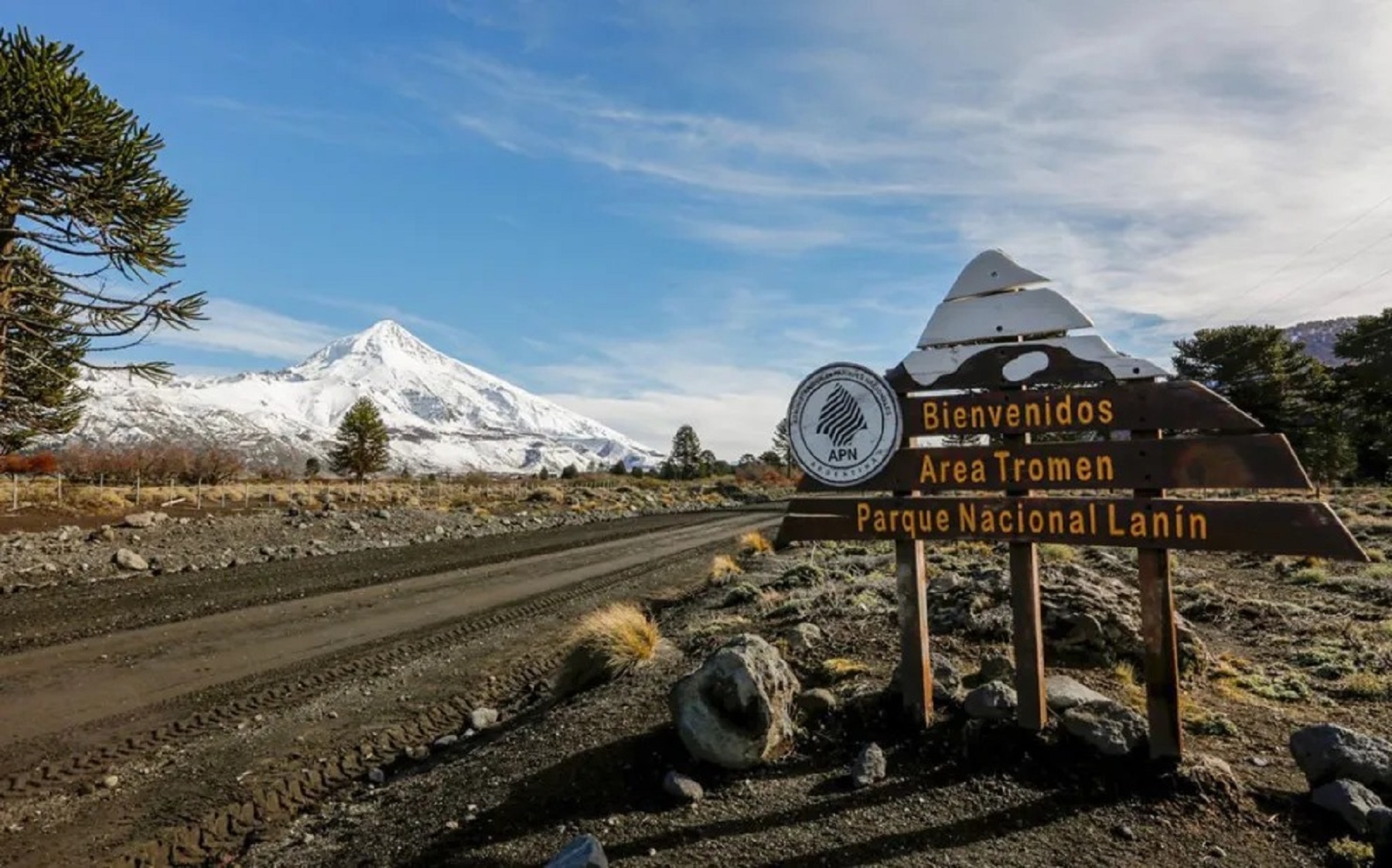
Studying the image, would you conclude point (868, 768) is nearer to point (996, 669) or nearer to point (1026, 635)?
point (1026, 635)

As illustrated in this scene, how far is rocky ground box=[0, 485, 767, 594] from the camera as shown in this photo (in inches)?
806

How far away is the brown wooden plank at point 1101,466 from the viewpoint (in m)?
5.04

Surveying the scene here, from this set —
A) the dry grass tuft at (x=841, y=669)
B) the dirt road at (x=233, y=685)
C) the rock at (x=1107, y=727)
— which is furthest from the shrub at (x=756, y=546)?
the rock at (x=1107, y=727)

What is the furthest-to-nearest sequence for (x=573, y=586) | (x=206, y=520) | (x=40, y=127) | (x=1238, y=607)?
(x=206, y=520), (x=573, y=586), (x=40, y=127), (x=1238, y=607)

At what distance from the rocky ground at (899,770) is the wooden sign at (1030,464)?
1.39 ft

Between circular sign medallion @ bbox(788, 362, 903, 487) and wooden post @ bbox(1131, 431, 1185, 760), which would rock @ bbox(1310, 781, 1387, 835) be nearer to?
wooden post @ bbox(1131, 431, 1185, 760)

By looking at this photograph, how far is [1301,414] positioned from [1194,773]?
54.8 meters

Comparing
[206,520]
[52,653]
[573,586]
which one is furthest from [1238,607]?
[206,520]

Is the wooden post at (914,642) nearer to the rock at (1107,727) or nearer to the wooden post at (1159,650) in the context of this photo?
the rock at (1107,727)

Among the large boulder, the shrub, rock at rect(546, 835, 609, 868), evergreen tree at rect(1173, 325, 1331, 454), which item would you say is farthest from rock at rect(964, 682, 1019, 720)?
evergreen tree at rect(1173, 325, 1331, 454)

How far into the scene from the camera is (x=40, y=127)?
1372cm

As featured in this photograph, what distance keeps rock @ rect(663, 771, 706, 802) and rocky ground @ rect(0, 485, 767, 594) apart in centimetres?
2045

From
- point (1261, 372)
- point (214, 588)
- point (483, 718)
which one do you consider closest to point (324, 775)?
point (483, 718)

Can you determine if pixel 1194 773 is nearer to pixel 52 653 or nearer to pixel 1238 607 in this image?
pixel 1238 607
